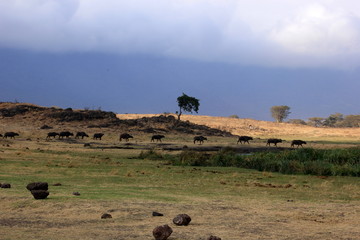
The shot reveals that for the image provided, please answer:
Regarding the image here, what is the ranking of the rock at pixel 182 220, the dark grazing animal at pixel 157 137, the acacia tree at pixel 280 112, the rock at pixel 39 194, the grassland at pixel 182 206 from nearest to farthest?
the grassland at pixel 182 206, the rock at pixel 182 220, the rock at pixel 39 194, the dark grazing animal at pixel 157 137, the acacia tree at pixel 280 112

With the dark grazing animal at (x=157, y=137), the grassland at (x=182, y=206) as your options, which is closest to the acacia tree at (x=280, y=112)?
the dark grazing animal at (x=157, y=137)

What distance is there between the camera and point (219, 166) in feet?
97.4

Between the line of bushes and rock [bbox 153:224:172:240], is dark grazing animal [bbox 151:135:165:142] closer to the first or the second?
the line of bushes

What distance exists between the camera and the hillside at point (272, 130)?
257 ft

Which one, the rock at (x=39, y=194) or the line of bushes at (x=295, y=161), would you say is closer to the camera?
the rock at (x=39, y=194)

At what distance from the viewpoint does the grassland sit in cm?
1035

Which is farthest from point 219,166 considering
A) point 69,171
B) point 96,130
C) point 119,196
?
point 96,130

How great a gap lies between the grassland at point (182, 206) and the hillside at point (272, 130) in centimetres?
5548

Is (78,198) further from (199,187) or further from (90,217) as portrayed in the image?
(199,187)

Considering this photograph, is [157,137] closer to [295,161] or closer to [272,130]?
[295,161]

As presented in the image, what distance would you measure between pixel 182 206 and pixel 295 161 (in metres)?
15.5

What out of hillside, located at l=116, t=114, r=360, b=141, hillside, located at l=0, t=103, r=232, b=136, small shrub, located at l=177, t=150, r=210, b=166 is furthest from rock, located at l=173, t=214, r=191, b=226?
hillside, located at l=116, t=114, r=360, b=141

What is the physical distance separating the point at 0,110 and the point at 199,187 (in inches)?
2112

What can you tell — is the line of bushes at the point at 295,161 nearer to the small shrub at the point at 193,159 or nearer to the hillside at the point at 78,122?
the small shrub at the point at 193,159
